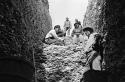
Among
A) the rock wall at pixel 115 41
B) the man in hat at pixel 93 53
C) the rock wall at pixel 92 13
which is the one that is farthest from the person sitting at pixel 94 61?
the rock wall at pixel 92 13

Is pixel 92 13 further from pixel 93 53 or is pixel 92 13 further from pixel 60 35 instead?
pixel 93 53

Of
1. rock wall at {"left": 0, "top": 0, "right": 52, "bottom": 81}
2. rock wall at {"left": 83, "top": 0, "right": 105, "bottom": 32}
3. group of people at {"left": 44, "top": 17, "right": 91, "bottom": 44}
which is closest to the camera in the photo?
rock wall at {"left": 0, "top": 0, "right": 52, "bottom": 81}

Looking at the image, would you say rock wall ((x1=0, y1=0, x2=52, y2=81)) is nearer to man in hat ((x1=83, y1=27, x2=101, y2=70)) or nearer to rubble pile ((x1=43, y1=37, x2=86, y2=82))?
rubble pile ((x1=43, y1=37, x2=86, y2=82))

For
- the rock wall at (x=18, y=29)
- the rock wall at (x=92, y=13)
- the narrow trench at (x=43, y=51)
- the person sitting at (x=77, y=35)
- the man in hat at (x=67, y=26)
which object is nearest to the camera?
the narrow trench at (x=43, y=51)

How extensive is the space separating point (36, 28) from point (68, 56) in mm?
2540

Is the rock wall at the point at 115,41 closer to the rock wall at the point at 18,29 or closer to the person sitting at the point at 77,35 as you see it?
the rock wall at the point at 18,29

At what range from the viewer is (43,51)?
1179cm

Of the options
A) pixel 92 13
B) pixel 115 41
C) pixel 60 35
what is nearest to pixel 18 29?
pixel 115 41

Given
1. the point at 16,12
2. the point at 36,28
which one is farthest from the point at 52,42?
the point at 16,12

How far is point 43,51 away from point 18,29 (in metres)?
2.31

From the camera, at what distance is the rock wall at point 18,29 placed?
27.0 feet

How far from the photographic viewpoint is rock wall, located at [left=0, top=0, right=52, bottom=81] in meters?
8.23

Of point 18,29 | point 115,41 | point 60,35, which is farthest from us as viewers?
point 60,35

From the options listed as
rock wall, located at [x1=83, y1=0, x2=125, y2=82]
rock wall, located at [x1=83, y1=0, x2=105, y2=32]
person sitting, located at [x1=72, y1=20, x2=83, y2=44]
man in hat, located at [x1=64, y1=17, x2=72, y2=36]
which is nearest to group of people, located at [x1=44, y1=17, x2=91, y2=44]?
person sitting, located at [x1=72, y1=20, x2=83, y2=44]
